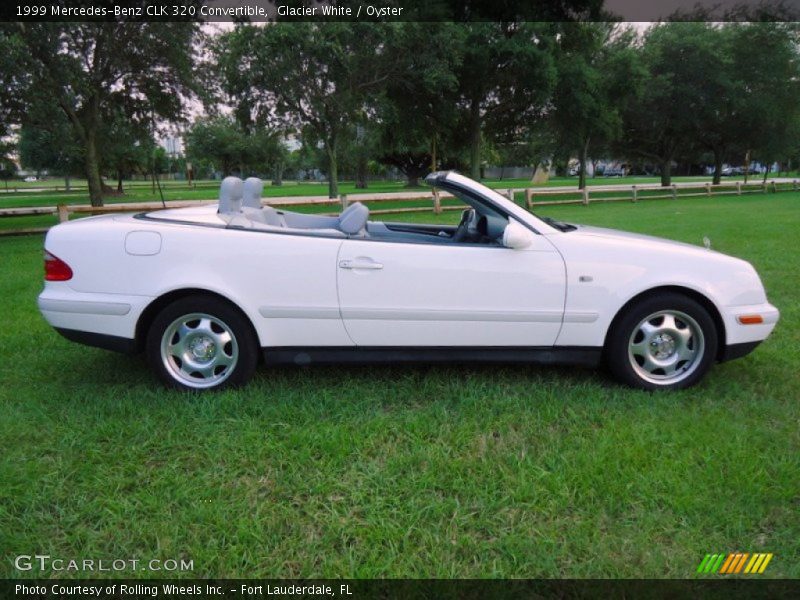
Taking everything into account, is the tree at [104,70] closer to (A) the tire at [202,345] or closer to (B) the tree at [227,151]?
(A) the tire at [202,345]

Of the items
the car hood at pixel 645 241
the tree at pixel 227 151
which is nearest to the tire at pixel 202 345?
the car hood at pixel 645 241

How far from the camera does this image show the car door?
347cm

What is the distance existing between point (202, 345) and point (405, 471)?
1.57 metres

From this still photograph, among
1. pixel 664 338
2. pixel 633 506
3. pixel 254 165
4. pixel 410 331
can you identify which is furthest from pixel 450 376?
pixel 254 165

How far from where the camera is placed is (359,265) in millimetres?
3469

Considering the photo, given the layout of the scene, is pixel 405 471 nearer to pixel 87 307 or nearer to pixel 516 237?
pixel 516 237

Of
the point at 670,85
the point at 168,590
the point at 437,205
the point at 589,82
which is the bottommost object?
the point at 168,590

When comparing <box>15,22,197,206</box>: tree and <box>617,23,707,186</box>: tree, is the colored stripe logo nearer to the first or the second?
<box>15,22,197,206</box>: tree

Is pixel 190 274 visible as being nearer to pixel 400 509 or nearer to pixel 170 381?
pixel 170 381

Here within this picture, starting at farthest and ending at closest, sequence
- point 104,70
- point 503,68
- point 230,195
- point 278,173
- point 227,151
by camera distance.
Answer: point 278,173
point 227,151
point 503,68
point 104,70
point 230,195

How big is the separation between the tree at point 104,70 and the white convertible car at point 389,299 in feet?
40.3

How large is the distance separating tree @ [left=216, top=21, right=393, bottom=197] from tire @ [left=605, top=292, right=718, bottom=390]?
18350 millimetres

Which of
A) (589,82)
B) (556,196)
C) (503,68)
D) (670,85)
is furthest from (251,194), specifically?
(670,85)

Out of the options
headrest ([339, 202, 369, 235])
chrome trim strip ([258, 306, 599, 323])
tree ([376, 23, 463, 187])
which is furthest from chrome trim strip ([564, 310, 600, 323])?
tree ([376, 23, 463, 187])
